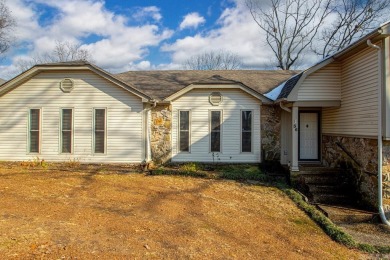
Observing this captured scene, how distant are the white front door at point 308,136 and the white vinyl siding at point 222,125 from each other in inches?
69.0

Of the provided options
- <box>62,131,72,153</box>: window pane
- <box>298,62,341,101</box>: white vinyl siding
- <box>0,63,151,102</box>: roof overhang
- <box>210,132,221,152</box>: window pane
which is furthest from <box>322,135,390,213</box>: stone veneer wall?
<box>62,131,72,153</box>: window pane

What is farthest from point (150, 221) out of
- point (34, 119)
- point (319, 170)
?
point (34, 119)

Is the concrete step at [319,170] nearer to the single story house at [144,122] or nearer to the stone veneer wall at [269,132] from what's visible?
the single story house at [144,122]

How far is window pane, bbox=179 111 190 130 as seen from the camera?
12375 mm

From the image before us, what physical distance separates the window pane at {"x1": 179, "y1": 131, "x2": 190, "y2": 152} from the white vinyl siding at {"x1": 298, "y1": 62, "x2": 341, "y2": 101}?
4.85 metres

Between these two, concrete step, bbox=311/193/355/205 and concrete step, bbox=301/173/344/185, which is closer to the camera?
concrete step, bbox=311/193/355/205

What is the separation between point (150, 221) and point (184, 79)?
1005 centimetres

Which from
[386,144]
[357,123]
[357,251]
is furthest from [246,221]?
[357,123]

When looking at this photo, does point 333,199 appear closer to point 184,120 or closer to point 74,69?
point 184,120

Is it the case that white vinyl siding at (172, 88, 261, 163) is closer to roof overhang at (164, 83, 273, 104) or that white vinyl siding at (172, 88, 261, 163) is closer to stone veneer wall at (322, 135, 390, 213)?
roof overhang at (164, 83, 273, 104)

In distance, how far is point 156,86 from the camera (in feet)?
46.1

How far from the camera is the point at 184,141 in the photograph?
12.4 meters

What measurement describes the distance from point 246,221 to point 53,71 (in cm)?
983

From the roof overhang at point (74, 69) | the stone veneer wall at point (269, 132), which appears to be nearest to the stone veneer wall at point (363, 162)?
the stone veneer wall at point (269, 132)
